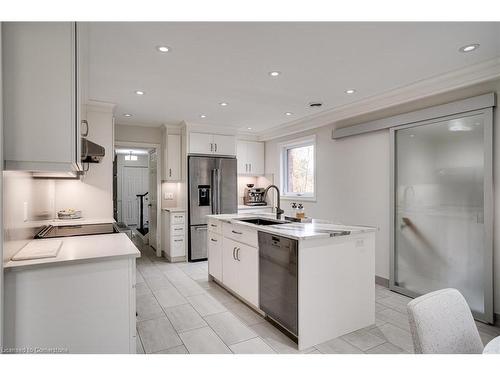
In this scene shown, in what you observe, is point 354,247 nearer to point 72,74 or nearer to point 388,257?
point 388,257

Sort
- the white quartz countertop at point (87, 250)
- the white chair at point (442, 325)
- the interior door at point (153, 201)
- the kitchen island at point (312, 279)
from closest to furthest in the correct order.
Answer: the white chair at point (442, 325), the white quartz countertop at point (87, 250), the kitchen island at point (312, 279), the interior door at point (153, 201)

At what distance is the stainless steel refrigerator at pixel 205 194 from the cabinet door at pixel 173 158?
0.37 meters

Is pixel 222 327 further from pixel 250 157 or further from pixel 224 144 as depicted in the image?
pixel 250 157

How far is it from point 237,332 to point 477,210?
2.57 m

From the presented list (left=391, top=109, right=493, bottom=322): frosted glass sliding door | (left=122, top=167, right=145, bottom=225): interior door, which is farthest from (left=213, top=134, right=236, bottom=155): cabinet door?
(left=122, top=167, right=145, bottom=225): interior door

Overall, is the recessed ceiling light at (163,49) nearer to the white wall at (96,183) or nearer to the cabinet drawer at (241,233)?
the cabinet drawer at (241,233)

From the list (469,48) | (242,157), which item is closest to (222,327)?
(469,48)

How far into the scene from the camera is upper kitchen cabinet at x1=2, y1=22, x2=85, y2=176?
143 centimetres

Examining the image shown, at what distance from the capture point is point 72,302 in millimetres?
1625

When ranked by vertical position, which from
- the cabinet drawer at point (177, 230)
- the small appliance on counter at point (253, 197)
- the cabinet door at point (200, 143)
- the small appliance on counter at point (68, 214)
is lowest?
the cabinet drawer at point (177, 230)

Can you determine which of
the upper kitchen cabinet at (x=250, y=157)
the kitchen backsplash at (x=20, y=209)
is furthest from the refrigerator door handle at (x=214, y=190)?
the kitchen backsplash at (x=20, y=209)

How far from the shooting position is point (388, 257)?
11.9ft

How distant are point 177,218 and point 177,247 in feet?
1.66

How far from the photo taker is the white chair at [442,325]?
1086mm
